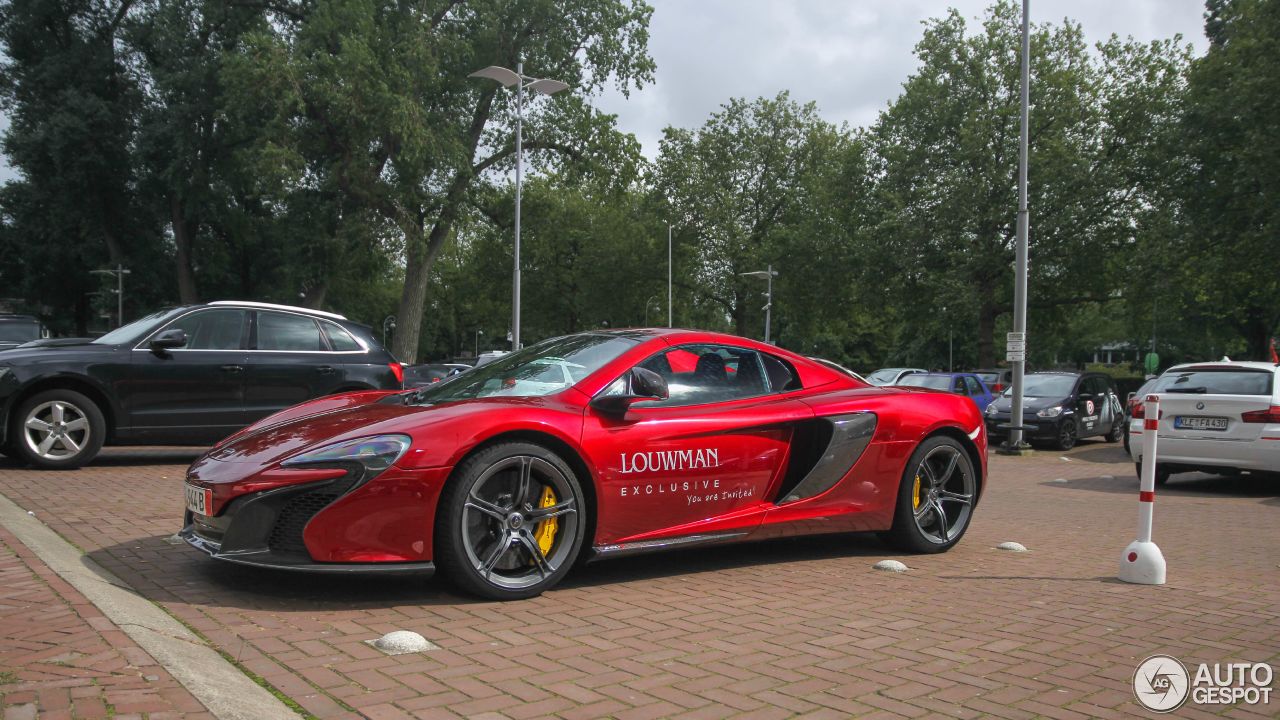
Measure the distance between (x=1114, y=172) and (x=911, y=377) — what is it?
13335 mm

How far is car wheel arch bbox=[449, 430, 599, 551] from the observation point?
4398mm

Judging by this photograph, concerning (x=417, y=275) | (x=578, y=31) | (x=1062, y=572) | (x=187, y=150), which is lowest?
(x=1062, y=572)

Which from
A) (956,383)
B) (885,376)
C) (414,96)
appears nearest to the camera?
(956,383)

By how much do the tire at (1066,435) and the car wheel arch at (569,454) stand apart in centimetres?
1578

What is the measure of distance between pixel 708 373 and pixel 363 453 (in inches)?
79.0

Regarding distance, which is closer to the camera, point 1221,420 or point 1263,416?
point 1263,416

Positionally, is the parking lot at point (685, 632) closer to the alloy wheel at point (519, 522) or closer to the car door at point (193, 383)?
the alloy wheel at point (519, 522)

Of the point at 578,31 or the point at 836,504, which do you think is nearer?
the point at 836,504

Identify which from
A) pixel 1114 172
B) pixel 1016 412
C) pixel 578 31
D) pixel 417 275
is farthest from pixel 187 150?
pixel 1114 172

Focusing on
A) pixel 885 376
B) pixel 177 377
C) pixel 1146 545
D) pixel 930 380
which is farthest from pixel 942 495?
pixel 885 376

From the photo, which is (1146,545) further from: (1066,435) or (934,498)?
(1066,435)

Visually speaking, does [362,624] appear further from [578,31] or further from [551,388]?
[578,31]

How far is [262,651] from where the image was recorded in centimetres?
351

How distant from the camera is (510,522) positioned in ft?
14.4
